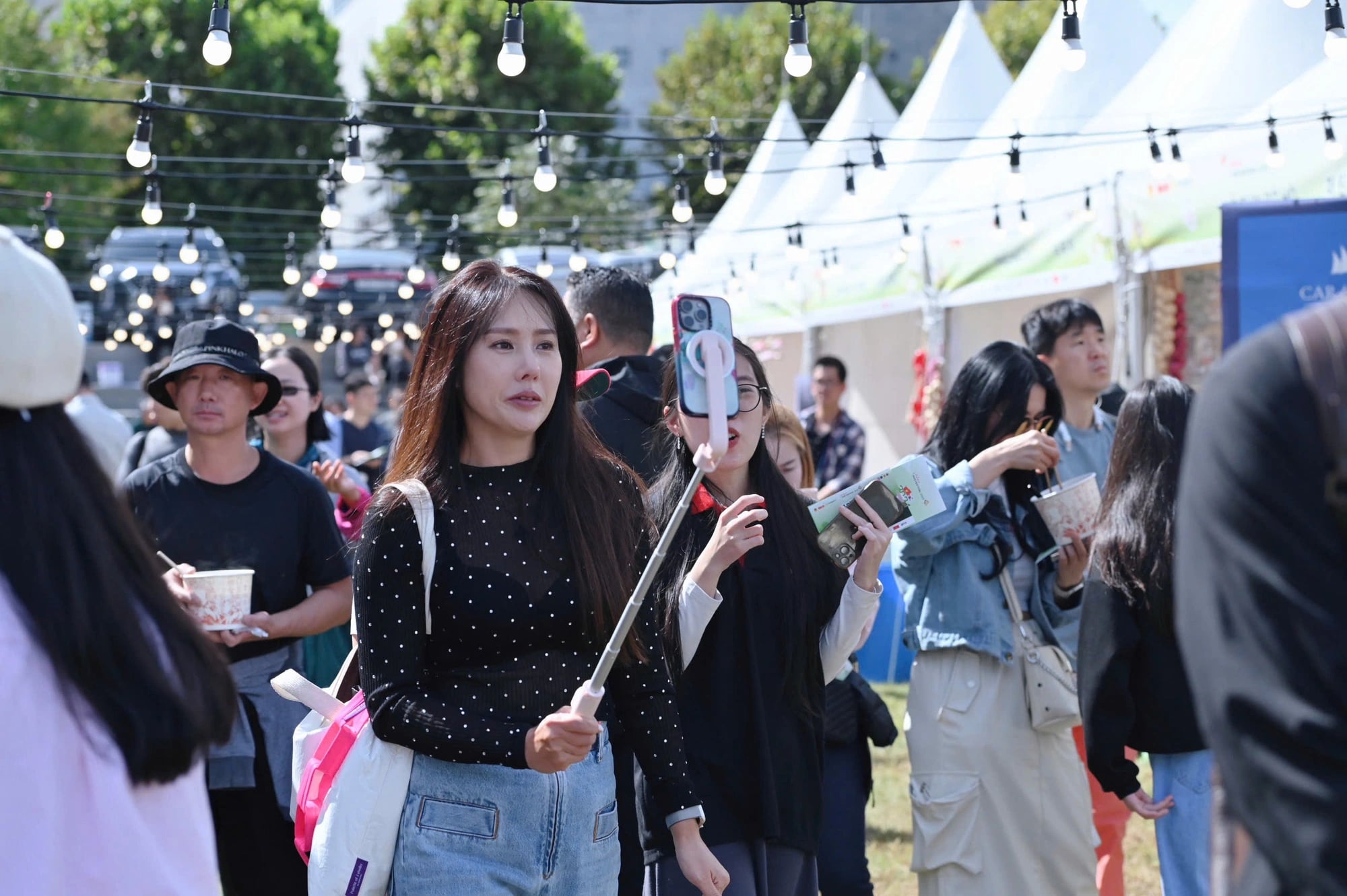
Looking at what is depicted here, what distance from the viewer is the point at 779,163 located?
19.6m

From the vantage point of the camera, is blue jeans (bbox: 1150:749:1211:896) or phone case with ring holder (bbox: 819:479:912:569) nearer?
phone case with ring holder (bbox: 819:479:912:569)

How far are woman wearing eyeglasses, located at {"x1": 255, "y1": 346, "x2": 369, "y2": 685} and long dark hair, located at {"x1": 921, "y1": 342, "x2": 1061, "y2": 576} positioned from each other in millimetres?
1998

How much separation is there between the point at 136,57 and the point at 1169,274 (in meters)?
33.5

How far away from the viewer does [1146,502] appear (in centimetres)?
381

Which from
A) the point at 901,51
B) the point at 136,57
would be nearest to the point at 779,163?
the point at 136,57

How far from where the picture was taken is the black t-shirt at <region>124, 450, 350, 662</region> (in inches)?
162

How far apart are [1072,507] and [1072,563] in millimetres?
186

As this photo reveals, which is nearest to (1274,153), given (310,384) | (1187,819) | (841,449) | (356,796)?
(841,449)

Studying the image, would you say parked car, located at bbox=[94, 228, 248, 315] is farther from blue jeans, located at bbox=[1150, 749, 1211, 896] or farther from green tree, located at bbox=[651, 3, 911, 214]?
blue jeans, located at bbox=[1150, 749, 1211, 896]

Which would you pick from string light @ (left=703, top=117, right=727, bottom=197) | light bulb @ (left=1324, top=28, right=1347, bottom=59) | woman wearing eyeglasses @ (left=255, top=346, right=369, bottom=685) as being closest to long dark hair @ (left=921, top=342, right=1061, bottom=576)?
woman wearing eyeglasses @ (left=255, top=346, right=369, bottom=685)

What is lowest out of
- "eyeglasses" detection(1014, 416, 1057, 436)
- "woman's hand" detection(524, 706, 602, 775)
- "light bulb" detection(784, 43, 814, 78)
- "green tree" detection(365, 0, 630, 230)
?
"woman's hand" detection(524, 706, 602, 775)

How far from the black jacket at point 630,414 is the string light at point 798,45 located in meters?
1.56

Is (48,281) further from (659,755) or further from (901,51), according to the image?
(901,51)

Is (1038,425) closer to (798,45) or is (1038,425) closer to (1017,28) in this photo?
(798,45)
